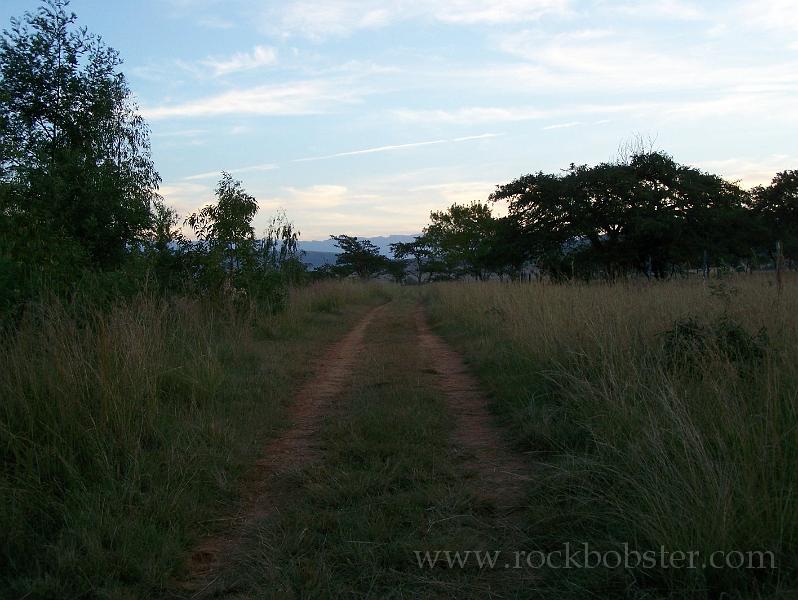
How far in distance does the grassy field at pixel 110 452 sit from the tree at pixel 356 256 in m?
50.5

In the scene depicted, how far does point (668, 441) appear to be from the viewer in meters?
4.10

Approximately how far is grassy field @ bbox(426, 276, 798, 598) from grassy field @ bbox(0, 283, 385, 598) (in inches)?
86.1

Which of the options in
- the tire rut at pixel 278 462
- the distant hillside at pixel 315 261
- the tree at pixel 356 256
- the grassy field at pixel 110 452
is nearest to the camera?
the grassy field at pixel 110 452

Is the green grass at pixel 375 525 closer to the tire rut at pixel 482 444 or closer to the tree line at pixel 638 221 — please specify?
the tire rut at pixel 482 444

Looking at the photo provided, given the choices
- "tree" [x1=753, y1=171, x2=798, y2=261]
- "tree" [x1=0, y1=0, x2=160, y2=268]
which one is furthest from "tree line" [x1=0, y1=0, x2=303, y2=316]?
"tree" [x1=753, y1=171, x2=798, y2=261]

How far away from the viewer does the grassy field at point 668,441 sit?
9.96ft

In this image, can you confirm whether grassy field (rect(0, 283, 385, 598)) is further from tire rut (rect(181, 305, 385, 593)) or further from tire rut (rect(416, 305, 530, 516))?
tire rut (rect(416, 305, 530, 516))

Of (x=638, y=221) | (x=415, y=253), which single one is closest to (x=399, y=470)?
(x=638, y=221)

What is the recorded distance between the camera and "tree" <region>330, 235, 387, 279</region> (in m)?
58.3

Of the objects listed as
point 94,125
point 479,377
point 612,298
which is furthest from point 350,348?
point 94,125

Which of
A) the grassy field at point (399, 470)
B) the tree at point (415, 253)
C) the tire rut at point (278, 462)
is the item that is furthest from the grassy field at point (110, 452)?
the tree at point (415, 253)

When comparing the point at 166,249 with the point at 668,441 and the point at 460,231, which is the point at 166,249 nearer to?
the point at 668,441

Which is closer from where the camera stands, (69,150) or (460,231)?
(69,150)

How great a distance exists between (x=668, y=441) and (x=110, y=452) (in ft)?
12.3
